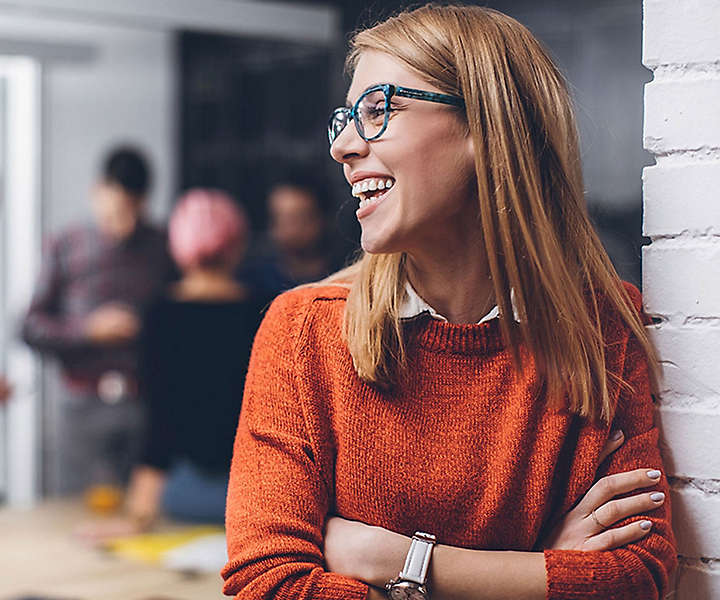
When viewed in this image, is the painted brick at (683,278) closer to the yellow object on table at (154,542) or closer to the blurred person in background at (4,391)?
the yellow object on table at (154,542)

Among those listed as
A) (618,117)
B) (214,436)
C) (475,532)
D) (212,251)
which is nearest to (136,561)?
(214,436)

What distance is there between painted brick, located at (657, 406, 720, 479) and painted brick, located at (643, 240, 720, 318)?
0.35 feet

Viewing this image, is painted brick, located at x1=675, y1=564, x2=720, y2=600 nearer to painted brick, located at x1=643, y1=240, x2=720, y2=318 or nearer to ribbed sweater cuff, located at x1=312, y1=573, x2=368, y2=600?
painted brick, located at x1=643, y1=240, x2=720, y2=318

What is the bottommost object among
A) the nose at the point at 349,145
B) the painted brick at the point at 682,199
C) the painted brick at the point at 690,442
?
the painted brick at the point at 690,442

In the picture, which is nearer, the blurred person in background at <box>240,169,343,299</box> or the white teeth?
the white teeth

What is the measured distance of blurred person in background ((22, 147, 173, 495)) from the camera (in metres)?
4.71

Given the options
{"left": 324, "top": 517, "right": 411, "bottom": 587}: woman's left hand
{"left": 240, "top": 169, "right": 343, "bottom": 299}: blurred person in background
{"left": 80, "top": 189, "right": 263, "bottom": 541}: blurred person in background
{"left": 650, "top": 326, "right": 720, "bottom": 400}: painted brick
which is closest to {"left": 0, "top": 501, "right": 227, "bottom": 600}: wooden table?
{"left": 80, "top": 189, "right": 263, "bottom": 541}: blurred person in background

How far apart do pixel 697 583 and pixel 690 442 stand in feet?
0.66

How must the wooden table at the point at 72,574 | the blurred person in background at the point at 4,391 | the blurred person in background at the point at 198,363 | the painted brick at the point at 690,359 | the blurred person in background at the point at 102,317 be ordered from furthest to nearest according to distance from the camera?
the blurred person in background at the point at 102,317 < the blurred person in background at the point at 4,391 < the blurred person in background at the point at 198,363 < the wooden table at the point at 72,574 < the painted brick at the point at 690,359

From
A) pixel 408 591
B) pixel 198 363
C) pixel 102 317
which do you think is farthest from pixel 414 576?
pixel 102 317

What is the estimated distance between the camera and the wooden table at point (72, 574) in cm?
334

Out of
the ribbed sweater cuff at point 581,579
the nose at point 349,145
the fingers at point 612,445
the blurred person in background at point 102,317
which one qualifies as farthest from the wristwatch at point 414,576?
the blurred person in background at point 102,317

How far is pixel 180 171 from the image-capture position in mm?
5586

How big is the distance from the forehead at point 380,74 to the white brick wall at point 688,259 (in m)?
0.35
